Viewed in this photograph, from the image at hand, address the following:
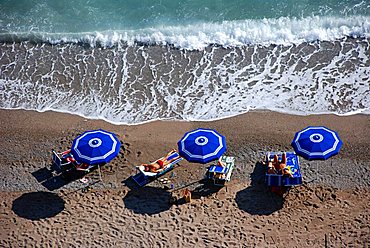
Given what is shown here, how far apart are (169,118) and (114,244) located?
20.0 feet

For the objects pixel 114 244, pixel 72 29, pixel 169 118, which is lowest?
Result: pixel 114 244

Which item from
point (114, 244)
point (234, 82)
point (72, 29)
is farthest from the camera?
point (72, 29)

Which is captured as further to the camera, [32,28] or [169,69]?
[32,28]

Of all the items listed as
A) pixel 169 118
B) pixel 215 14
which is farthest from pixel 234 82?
pixel 215 14

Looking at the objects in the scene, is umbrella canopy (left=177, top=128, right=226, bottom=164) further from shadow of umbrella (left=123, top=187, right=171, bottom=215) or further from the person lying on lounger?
shadow of umbrella (left=123, top=187, right=171, bottom=215)

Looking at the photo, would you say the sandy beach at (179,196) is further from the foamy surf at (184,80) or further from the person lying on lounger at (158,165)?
the foamy surf at (184,80)

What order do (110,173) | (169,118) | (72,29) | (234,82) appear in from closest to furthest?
(110,173) < (169,118) < (234,82) < (72,29)

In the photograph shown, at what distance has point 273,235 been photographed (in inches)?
631

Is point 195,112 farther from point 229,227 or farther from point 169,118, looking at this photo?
point 229,227

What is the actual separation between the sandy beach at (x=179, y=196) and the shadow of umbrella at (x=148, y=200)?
32 mm

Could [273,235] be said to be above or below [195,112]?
below

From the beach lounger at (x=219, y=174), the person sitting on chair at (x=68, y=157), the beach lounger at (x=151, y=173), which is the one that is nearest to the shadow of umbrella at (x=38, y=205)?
the person sitting on chair at (x=68, y=157)

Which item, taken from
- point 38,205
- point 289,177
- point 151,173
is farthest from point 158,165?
point 289,177

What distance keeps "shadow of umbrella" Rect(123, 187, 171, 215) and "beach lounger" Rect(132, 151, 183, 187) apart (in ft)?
1.07
